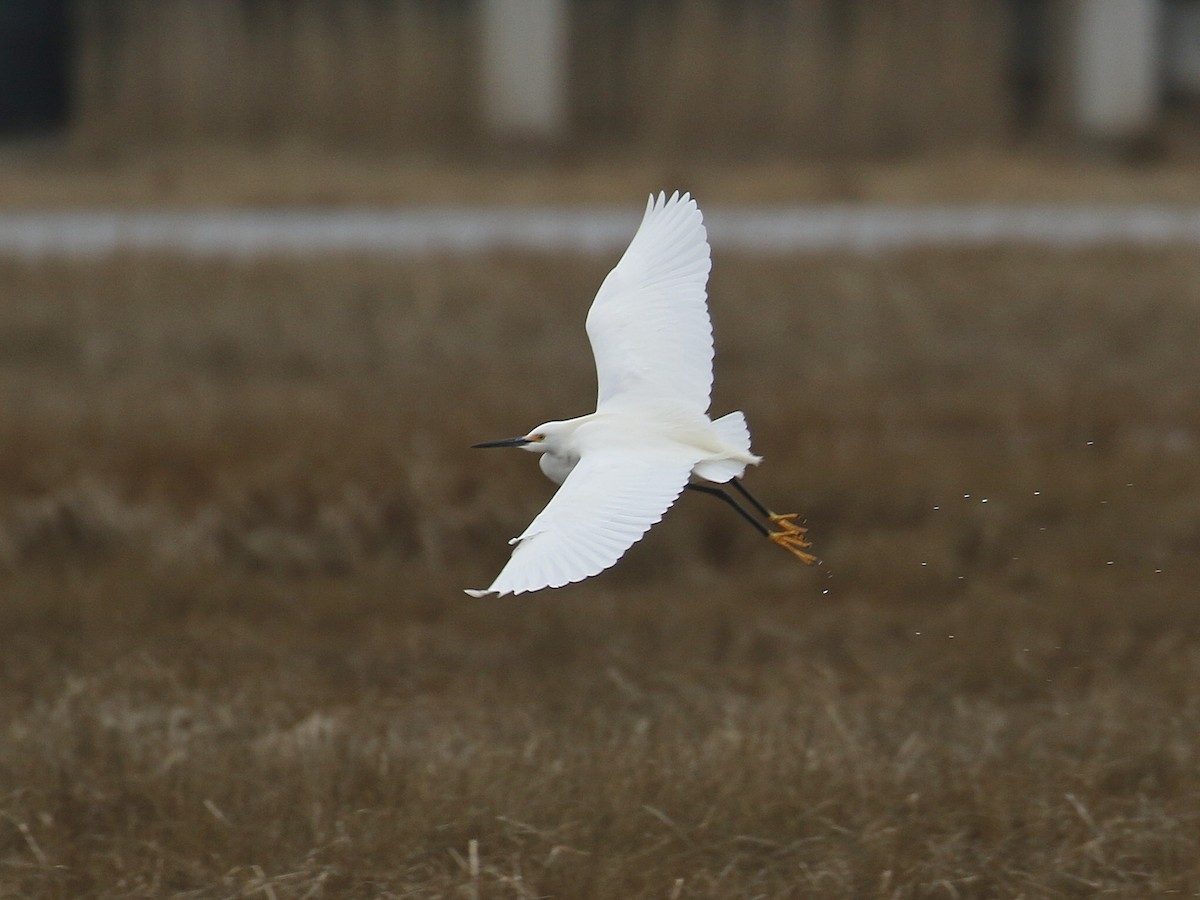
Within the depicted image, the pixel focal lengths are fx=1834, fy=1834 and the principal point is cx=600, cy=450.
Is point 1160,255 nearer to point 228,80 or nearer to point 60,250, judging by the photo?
point 60,250

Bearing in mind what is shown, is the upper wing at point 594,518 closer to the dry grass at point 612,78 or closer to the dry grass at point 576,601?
the dry grass at point 576,601

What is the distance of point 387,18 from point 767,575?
29.8 ft

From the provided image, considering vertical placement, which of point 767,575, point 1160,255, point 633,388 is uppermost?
point 633,388

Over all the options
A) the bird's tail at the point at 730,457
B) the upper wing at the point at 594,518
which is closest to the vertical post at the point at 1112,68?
the bird's tail at the point at 730,457

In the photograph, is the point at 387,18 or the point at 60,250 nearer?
the point at 60,250

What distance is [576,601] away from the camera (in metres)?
5.81

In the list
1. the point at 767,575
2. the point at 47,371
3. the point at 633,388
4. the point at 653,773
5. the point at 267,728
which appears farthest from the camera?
the point at 47,371

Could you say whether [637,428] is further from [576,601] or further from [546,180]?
[546,180]

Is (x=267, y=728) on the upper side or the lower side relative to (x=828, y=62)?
lower

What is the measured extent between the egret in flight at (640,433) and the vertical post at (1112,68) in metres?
11.9

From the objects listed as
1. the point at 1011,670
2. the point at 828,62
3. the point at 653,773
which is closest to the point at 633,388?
the point at 653,773

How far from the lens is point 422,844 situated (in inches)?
138

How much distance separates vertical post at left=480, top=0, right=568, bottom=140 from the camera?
14398 millimetres

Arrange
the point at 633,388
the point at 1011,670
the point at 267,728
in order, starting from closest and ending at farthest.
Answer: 1. the point at 633,388
2. the point at 267,728
3. the point at 1011,670
